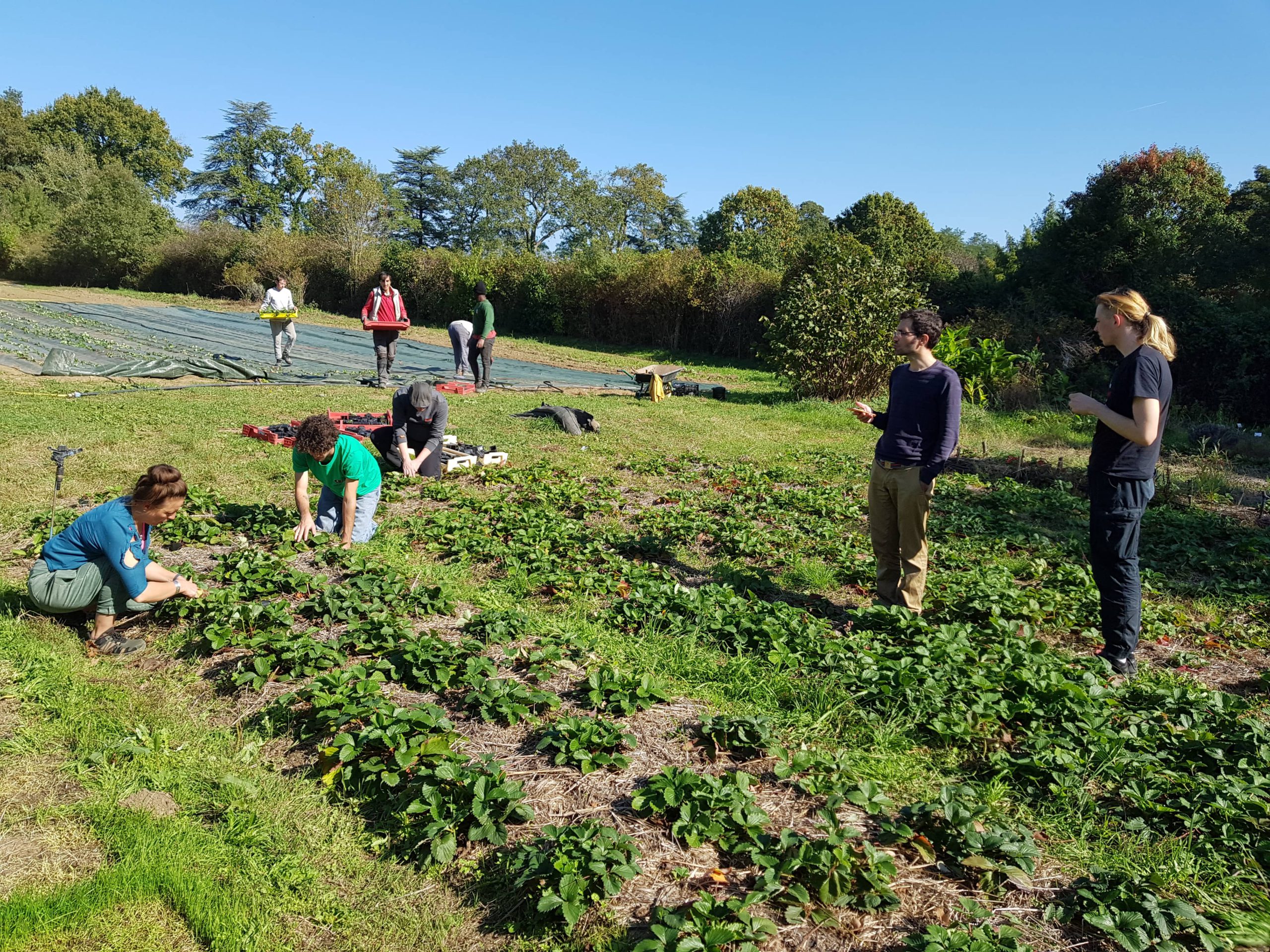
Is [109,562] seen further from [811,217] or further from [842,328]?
[811,217]

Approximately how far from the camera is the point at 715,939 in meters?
2.29

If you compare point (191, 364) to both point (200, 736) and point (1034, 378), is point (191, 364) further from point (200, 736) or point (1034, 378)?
point (1034, 378)

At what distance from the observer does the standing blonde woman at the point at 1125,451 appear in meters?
4.15

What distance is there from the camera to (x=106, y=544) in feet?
13.9

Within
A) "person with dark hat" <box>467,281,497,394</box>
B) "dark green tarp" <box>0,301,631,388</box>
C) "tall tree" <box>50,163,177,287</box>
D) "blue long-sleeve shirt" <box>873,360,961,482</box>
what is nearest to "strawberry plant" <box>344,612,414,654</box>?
"blue long-sleeve shirt" <box>873,360,961,482</box>

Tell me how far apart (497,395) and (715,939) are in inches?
491

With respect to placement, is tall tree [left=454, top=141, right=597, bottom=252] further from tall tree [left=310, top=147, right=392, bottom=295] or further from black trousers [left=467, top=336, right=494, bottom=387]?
black trousers [left=467, top=336, right=494, bottom=387]

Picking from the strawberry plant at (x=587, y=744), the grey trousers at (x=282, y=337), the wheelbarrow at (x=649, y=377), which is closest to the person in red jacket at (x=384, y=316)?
the grey trousers at (x=282, y=337)

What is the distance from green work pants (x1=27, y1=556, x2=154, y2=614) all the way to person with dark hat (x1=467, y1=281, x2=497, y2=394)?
10.1 meters

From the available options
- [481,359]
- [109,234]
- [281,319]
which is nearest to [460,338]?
[481,359]

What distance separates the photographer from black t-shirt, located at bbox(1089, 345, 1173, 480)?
4137 mm

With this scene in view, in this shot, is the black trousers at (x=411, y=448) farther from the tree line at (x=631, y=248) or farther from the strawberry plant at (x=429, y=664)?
the tree line at (x=631, y=248)

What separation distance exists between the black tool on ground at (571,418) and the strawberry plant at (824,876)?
8257mm

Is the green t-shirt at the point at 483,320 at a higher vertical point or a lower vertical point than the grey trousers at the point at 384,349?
higher
